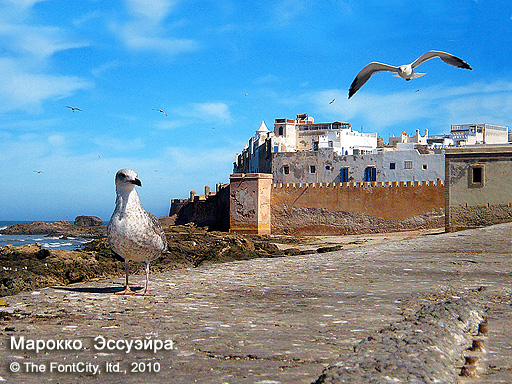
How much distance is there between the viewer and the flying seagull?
8.67m

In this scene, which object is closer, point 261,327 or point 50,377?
point 50,377

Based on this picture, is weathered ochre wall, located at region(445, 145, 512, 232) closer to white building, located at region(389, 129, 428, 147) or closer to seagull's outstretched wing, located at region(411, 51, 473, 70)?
seagull's outstretched wing, located at region(411, 51, 473, 70)

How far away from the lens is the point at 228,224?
111 ft

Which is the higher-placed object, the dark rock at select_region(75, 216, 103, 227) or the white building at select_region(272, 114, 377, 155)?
the white building at select_region(272, 114, 377, 155)

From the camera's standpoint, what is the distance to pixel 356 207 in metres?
30.6

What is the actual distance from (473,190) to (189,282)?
16.7 metres

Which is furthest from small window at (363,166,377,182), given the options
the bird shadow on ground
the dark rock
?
the dark rock

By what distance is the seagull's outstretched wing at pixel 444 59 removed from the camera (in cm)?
856

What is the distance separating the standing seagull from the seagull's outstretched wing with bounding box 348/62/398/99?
16.0 feet

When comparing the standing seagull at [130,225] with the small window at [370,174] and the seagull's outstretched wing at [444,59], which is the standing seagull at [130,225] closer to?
the seagull's outstretched wing at [444,59]

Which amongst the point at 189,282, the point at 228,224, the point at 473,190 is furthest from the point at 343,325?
the point at 228,224

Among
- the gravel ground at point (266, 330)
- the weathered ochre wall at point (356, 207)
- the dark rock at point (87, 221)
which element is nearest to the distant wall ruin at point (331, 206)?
the weathered ochre wall at point (356, 207)

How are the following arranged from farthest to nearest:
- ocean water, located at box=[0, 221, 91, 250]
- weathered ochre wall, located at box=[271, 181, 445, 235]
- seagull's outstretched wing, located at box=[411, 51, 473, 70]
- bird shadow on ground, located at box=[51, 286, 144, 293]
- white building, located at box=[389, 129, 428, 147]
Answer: white building, located at box=[389, 129, 428, 147] → ocean water, located at box=[0, 221, 91, 250] → weathered ochre wall, located at box=[271, 181, 445, 235] → seagull's outstretched wing, located at box=[411, 51, 473, 70] → bird shadow on ground, located at box=[51, 286, 144, 293]

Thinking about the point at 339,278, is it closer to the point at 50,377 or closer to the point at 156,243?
the point at 156,243
